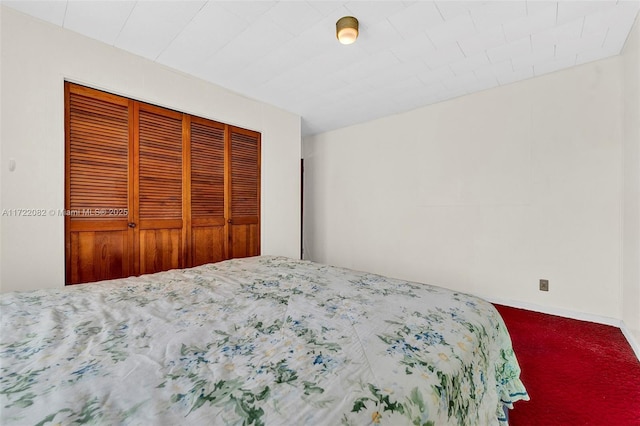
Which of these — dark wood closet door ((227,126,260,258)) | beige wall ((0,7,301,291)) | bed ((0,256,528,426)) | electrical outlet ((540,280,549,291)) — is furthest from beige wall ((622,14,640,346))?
beige wall ((0,7,301,291))

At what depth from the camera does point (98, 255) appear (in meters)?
2.21

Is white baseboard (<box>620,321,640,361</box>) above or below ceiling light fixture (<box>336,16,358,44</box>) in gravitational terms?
below

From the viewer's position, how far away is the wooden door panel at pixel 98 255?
6.89ft

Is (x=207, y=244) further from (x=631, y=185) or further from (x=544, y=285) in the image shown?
(x=631, y=185)

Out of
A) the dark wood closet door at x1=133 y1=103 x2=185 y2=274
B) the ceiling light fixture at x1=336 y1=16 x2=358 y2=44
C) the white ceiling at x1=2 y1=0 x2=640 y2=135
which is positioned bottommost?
the dark wood closet door at x1=133 y1=103 x2=185 y2=274

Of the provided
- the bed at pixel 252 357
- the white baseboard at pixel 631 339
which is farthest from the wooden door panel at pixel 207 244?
the white baseboard at pixel 631 339

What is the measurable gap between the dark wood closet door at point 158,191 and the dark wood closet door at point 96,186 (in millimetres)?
98

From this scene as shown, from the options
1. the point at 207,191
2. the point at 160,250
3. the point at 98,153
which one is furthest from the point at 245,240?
the point at 98,153

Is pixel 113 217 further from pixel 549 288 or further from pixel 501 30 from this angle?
pixel 549 288

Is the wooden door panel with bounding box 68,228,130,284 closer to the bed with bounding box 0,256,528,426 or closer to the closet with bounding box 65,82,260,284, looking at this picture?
the closet with bounding box 65,82,260,284

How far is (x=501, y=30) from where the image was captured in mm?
2059

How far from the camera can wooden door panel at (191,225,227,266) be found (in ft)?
9.18

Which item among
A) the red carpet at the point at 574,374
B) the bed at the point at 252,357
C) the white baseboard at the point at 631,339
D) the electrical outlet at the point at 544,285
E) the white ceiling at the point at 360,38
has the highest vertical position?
the white ceiling at the point at 360,38

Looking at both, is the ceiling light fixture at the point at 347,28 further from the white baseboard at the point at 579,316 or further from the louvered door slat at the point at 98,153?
the white baseboard at the point at 579,316
